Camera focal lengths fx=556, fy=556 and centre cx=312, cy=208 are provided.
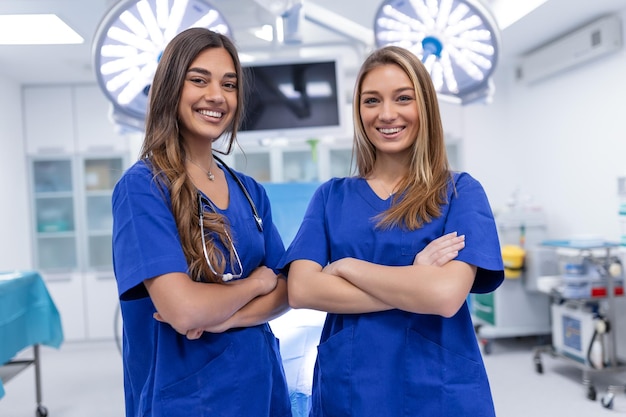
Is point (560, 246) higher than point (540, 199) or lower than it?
lower

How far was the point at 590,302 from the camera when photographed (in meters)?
3.44

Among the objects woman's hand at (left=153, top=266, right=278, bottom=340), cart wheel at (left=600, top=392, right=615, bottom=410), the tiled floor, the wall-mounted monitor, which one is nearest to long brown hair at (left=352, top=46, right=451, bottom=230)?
woman's hand at (left=153, top=266, right=278, bottom=340)

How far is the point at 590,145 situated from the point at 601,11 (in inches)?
35.4

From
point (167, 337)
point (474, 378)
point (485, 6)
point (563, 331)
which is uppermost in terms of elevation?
point (485, 6)

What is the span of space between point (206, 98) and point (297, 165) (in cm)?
393

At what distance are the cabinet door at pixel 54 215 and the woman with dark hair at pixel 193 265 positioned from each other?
4.12 m

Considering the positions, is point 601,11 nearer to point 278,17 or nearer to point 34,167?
point 278,17

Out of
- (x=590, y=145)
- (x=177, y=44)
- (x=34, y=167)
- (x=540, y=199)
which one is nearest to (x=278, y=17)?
(x=177, y=44)

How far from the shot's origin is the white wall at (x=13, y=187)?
4.43m

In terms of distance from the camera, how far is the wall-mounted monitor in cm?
232

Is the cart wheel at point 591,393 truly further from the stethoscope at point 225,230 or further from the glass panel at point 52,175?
the glass panel at point 52,175

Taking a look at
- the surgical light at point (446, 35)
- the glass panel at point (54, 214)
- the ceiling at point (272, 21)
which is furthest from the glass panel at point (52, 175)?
the surgical light at point (446, 35)

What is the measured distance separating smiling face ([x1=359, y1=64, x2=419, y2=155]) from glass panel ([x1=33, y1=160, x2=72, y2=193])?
173 inches

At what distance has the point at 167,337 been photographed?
1057 mm
